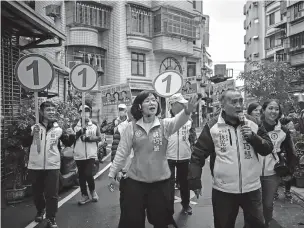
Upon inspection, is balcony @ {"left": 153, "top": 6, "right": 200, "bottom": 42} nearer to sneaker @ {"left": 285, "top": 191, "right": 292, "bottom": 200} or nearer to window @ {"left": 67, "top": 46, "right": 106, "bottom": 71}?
window @ {"left": 67, "top": 46, "right": 106, "bottom": 71}

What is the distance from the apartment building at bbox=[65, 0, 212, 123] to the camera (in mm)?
26938

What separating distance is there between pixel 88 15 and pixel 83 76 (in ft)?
70.0

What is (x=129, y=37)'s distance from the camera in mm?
28875

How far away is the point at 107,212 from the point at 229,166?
3.43 meters

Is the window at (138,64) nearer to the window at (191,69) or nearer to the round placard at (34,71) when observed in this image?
the window at (191,69)

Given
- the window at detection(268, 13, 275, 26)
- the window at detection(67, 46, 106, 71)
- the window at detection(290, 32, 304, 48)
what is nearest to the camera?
the window at detection(67, 46, 106, 71)

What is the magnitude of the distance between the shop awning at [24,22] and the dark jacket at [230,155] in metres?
4.59

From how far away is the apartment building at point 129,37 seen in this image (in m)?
26.9

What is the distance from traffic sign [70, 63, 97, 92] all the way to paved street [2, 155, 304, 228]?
92.9 inches

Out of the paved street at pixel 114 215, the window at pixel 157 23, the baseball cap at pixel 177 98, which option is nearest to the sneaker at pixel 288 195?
the paved street at pixel 114 215

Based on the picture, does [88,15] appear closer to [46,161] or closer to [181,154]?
[181,154]

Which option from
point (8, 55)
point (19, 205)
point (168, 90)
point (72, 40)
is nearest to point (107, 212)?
point (19, 205)

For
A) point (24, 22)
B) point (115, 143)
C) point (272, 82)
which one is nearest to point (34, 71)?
point (115, 143)

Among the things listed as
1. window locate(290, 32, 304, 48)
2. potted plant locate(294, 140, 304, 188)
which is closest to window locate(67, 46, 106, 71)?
window locate(290, 32, 304, 48)
